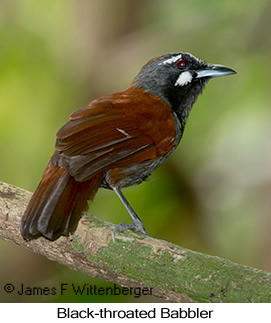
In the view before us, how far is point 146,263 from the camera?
10.4ft

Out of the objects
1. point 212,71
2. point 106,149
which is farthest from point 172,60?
point 106,149

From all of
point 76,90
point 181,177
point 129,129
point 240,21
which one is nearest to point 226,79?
point 240,21

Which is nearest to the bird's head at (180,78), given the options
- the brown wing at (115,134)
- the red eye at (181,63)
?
the red eye at (181,63)

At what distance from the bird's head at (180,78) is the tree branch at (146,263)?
38.4 inches

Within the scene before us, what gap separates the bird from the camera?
10.3ft

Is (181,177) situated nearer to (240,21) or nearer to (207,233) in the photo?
(207,233)

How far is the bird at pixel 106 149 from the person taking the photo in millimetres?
3137

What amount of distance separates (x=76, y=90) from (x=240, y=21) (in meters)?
1.30

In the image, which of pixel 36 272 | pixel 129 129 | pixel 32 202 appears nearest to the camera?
pixel 32 202

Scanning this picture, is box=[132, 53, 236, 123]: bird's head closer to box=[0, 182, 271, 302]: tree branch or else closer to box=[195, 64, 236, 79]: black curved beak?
box=[195, 64, 236, 79]: black curved beak

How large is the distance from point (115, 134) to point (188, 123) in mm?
1271

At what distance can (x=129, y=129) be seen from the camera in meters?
3.40

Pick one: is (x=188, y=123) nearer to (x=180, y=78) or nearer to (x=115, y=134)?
(x=180, y=78)
